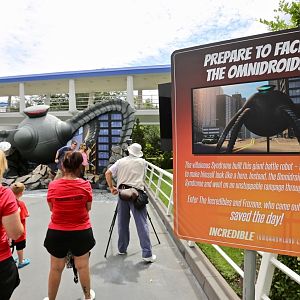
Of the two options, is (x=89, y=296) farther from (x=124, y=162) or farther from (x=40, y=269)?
(x=124, y=162)

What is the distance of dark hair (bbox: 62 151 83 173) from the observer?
109 inches

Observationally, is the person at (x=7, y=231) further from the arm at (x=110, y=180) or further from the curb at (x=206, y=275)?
the arm at (x=110, y=180)

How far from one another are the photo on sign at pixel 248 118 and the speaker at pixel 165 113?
0.44 metres

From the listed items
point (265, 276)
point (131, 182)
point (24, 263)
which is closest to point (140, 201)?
point (131, 182)

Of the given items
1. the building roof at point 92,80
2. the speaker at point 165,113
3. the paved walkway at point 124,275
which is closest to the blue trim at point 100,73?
the building roof at point 92,80

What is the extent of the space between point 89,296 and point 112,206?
203 inches

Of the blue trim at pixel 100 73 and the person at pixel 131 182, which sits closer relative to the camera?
the person at pixel 131 182

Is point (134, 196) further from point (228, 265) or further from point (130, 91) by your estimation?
point (130, 91)

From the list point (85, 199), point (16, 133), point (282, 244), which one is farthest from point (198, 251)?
point (16, 133)

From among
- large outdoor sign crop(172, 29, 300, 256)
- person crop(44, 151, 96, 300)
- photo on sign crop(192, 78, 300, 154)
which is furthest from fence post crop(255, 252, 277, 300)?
person crop(44, 151, 96, 300)

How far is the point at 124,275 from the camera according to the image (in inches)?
147

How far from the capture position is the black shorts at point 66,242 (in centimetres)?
279

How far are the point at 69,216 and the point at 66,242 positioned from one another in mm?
227

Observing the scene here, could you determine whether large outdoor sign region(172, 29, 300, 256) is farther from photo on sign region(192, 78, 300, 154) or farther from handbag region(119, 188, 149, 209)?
handbag region(119, 188, 149, 209)
